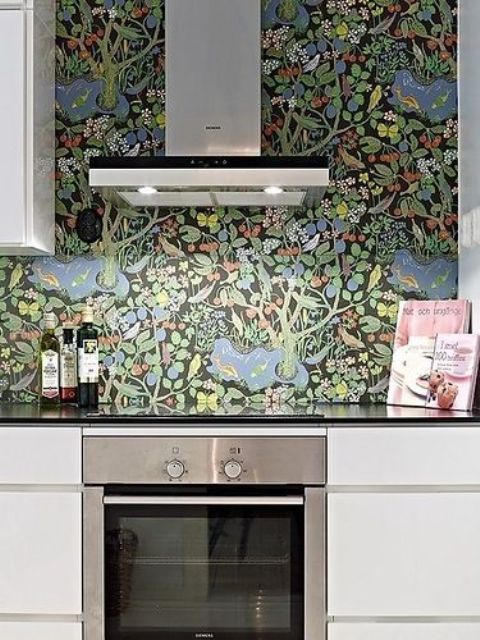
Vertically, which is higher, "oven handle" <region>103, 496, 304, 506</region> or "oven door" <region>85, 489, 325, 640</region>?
"oven handle" <region>103, 496, 304, 506</region>

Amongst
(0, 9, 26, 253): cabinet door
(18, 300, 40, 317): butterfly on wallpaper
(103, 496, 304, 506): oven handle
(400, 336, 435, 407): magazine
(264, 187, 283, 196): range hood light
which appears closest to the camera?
(103, 496, 304, 506): oven handle

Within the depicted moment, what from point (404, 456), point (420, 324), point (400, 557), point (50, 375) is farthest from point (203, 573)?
point (420, 324)

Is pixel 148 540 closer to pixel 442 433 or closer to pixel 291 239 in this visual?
pixel 442 433

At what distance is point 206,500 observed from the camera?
2.78m

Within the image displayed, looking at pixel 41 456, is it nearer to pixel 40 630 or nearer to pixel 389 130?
pixel 40 630

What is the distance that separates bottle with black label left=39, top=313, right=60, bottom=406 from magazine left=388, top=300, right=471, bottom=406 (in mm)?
1154

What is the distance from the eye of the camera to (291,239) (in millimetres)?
3355

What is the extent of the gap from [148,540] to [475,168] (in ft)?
5.22

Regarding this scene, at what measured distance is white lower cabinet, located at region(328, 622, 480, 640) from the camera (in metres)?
2.79

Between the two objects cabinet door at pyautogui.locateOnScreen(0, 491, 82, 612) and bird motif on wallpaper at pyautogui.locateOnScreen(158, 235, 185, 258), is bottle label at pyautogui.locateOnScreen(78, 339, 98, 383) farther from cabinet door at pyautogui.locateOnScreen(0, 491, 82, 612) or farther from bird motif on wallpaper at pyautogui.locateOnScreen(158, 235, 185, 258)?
cabinet door at pyautogui.locateOnScreen(0, 491, 82, 612)

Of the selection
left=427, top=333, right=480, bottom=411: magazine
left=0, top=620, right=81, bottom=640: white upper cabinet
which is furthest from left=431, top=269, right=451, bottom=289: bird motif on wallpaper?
left=0, top=620, right=81, bottom=640: white upper cabinet

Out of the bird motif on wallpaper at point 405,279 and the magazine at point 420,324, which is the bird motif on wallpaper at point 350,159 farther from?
the magazine at point 420,324

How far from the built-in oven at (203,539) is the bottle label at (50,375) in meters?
0.51

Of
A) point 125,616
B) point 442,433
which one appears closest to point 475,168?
point 442,433
